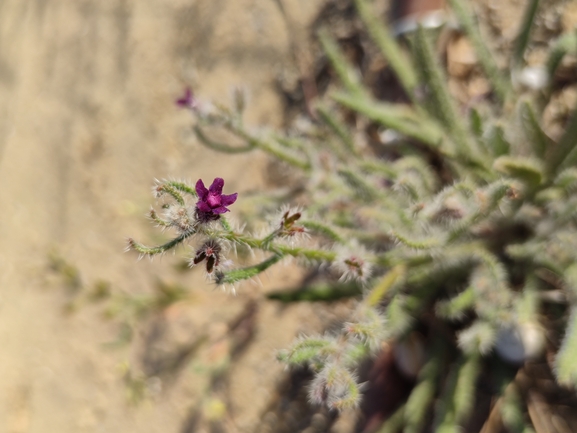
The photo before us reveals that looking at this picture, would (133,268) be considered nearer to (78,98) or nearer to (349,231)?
(78,98)

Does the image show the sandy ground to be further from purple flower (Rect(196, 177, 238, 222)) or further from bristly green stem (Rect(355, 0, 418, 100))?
purple flower (Rect(196, 177, 238, 222))

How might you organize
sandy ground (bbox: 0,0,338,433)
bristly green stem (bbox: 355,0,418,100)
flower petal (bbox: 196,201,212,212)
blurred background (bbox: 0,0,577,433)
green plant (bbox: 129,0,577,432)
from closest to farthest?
flower petal (bbox: 196,201,212,212) → green plant (bbox: 129,0,577,432) → bristly green stem (bbox: 355,0,418,100) → blurred background (bbox: 0,0,577,433) → sandy ground (bbox: 0,0,338,433)

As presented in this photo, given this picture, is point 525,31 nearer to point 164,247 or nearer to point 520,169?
point 520,169

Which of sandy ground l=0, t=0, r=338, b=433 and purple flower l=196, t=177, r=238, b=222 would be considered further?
sandy ground l=0, t=0, r=338, b=433

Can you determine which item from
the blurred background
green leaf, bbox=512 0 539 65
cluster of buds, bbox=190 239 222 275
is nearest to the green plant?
green leaf, bbox=512 0 539 65

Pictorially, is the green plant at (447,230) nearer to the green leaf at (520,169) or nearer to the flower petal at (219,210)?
the green leaf at (520,169)

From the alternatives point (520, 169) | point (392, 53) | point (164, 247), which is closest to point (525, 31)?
point (392, 53)

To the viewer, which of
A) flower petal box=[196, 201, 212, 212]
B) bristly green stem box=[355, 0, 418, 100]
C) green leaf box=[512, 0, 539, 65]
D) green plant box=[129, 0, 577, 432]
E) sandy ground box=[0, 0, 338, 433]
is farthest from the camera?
sandy ground box=[0, 0, 338, 433]
